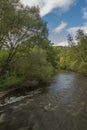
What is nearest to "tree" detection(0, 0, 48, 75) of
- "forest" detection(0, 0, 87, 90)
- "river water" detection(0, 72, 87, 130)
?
"forest" detection(0, 0, 87, 90)

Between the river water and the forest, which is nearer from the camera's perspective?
the river water

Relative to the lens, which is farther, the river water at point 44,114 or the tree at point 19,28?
the tree at point 19,28

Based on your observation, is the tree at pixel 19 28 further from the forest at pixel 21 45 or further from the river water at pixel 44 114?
the river water at pixel 44 114

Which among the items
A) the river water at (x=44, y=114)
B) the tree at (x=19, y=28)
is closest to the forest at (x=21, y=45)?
the tree at (x=19, y=28)

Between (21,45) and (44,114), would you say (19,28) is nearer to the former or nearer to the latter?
(21,45)

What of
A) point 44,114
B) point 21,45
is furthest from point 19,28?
point 44,114

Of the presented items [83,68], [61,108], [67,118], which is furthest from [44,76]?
[83,68]

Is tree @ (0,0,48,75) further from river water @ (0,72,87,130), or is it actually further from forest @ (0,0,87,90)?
river water @ (0,72,87,130)

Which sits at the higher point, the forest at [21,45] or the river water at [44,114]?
the forest at [21,45]

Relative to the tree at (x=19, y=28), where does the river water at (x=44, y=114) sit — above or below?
below

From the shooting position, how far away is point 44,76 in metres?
37.2

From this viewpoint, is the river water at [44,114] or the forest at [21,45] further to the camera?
the forest at [21,45]

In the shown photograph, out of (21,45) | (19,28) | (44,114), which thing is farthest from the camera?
(21,45)

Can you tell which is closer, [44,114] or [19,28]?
[44,114]
